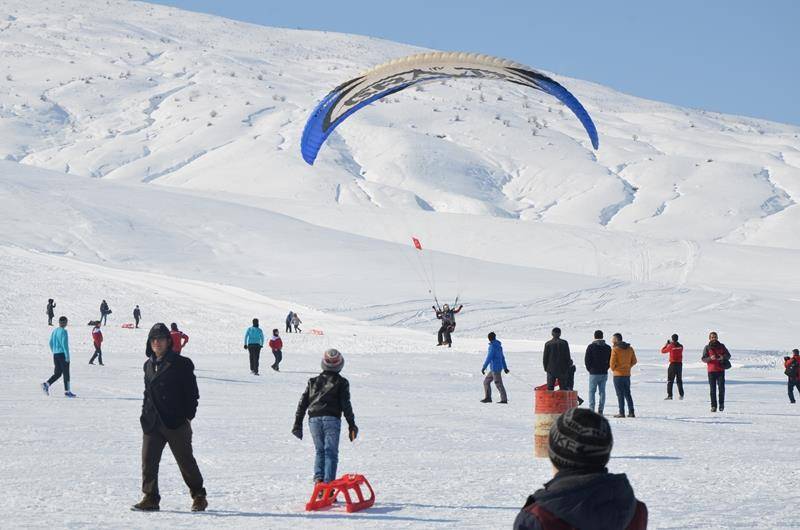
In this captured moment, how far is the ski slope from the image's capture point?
33.6ft

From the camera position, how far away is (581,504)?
348cm

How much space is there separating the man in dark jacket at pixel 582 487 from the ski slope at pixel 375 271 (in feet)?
14.6

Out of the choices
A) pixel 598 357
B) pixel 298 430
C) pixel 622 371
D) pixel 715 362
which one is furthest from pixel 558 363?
pixel 298 430

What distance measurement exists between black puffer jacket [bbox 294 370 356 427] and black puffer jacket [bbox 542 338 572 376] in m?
7.60

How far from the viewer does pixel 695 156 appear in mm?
121375

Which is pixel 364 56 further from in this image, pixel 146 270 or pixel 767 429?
pixel 767 429

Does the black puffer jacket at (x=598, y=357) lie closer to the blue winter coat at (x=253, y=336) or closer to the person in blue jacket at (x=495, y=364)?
the person in blue jacket at (x=495, y=364)

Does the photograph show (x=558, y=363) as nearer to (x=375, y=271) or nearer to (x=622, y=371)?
(x=622, y=371)

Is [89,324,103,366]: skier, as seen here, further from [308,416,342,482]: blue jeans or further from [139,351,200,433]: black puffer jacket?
[139,351,200,433]: black puffer jacket

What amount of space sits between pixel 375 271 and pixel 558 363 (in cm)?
3837

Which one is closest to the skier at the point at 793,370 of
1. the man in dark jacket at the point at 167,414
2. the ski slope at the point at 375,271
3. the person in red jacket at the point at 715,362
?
the ski slope at the point at 375,271

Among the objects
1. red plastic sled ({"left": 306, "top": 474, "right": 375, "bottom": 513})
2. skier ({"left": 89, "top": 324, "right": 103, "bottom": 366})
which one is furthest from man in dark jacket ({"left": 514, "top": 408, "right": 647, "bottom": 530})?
skier ({"left": 89, "top": 324, "right": 103, "bottom": 366})

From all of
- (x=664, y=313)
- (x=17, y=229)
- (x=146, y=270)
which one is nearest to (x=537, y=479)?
(x=664, y=313)

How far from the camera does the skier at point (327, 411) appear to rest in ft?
28.6
